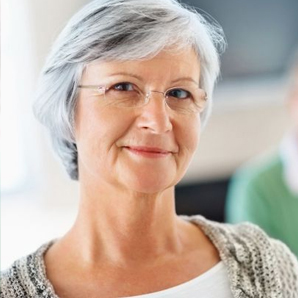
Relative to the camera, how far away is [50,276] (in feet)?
2.84

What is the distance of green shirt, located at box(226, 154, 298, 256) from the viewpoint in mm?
1800

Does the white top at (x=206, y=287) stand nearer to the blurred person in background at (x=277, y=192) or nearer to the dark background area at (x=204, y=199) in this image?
the blurred person in background at (x=277, y=192)

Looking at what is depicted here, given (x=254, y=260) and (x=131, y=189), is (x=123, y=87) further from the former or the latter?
(x=254, y=260)

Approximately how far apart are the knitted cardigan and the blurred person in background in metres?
0.82

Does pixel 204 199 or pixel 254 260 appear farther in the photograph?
pixel 204 199

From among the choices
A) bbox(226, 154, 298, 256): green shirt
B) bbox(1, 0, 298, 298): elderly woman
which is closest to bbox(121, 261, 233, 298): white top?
bbox(1, 0, 298, 298): elderly woman

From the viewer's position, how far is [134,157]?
2.64 feet

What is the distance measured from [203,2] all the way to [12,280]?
1713 millimetres

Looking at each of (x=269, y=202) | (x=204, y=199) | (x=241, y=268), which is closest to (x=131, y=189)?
(x=241, y=268)

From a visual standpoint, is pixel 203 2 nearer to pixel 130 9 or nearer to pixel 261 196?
pixel 261 196

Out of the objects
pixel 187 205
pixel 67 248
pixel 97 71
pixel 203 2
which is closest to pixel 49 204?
pixel 187 205

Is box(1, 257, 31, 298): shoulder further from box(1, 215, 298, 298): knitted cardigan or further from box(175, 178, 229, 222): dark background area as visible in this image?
box(175, 178, 229, 222): dark background area

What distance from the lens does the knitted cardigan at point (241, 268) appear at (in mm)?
840

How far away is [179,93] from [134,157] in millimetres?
114
